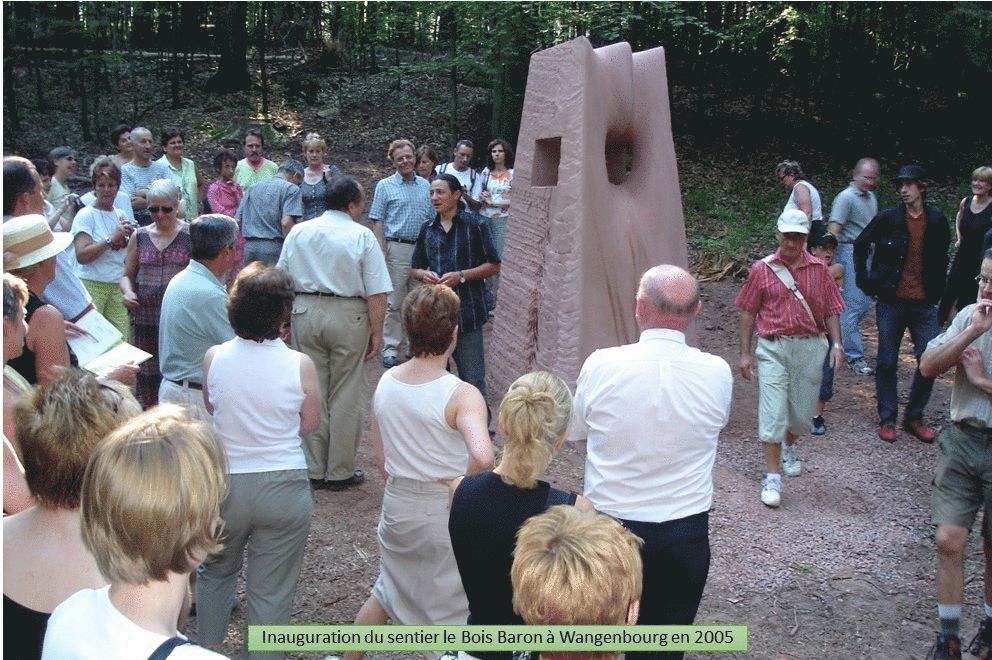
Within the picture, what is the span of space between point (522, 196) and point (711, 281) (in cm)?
474

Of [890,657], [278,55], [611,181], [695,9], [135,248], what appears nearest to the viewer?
[890,657]

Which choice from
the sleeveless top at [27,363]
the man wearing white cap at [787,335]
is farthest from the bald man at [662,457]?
the man wearing white cap at [787,335]

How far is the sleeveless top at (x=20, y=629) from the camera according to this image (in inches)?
87.7

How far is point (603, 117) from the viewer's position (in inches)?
244

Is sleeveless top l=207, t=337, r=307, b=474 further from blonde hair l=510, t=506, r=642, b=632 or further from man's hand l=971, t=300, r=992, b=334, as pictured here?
man's hand l=971, t=300, r=992, b=334

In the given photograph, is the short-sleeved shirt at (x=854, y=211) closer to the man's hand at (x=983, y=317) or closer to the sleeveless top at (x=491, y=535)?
the man's hand at (x=983, y=317)

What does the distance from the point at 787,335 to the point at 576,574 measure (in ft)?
13.1

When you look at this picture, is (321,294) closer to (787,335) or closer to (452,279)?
(452,279)

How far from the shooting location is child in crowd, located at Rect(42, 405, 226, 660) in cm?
176

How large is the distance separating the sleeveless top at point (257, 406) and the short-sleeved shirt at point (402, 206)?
4.13m

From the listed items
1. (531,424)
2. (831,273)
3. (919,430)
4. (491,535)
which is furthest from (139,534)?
(919,430)

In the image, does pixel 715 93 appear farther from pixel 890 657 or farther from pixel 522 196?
pixel 890 657

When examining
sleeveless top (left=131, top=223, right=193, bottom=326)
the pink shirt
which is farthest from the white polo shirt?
the pink shirt

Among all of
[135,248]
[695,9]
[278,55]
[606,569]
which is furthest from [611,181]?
[278,55]
